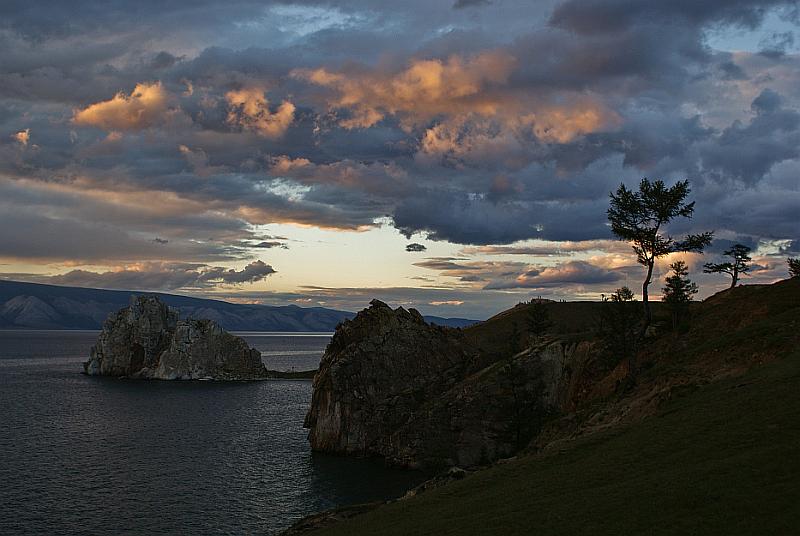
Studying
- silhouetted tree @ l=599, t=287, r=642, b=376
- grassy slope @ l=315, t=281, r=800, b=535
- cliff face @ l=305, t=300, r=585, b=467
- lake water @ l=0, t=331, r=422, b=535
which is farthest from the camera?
cliff face @ l=305, t=300, r=585, b=467

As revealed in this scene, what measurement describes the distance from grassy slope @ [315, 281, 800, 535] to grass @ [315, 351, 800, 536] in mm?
88

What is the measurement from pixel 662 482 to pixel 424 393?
243 feet

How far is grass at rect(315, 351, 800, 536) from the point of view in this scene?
80.6ft

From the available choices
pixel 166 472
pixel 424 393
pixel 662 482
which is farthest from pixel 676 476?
pixel 424 393

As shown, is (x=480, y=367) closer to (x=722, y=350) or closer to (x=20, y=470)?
(x=722, y=350)

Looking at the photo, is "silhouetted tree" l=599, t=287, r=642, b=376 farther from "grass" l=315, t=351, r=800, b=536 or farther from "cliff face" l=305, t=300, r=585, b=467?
"grass" l=315, t=351, r=800, b=536

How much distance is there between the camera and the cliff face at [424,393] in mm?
85688

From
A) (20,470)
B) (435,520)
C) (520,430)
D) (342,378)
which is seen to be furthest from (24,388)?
(435,520)

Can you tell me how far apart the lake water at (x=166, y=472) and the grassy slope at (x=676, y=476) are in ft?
81.7

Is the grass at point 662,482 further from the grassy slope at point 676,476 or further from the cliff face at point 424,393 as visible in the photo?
the cliff face at point 424,393

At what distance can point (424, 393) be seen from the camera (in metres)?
102

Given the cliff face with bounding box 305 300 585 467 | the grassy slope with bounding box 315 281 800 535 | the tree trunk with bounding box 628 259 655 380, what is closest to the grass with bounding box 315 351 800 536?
the grassy slope with bounding box 315 281 800 535

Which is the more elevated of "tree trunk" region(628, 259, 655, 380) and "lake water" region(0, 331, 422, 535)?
"tree trunk" region(628, 259, 655, 380)

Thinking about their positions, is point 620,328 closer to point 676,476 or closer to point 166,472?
point 676,476
